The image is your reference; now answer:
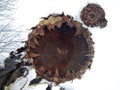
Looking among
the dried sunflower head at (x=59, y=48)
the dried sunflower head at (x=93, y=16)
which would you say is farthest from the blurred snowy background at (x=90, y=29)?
the dried sunflower head at (x=59, y=48)

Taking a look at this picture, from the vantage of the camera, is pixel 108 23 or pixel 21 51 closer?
pixel 21 51

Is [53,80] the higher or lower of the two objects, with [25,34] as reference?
lower

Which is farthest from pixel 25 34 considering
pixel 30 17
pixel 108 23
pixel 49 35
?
pixel 108 23

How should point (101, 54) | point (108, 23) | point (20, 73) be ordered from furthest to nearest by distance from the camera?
1. point (101, 54)
2. point (108, 23)
3. point (20, 73)

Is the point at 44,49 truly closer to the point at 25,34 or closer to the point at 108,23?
the point at 25,34

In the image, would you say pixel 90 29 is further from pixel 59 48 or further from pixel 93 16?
pixel 59 48

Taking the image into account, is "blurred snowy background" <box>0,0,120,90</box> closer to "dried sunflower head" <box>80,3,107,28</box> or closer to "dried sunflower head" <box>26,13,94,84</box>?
"dried sunflower head" <box>80,3,107,28</box>

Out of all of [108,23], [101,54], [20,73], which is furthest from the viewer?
[101,54]

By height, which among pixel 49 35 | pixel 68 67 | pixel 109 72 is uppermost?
pixel 49 35
